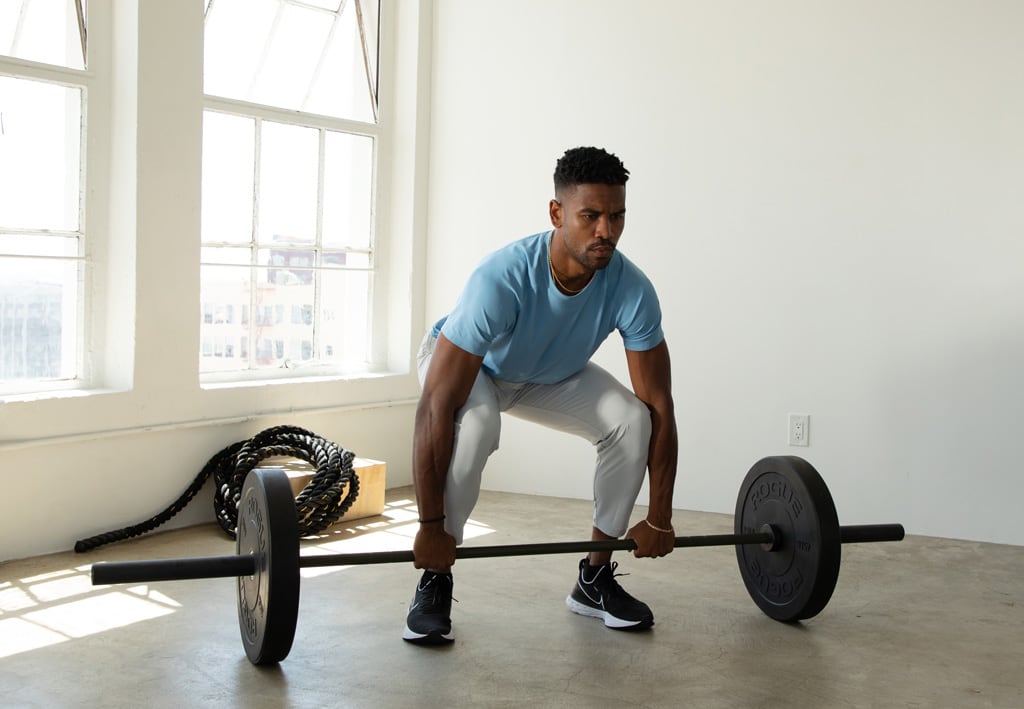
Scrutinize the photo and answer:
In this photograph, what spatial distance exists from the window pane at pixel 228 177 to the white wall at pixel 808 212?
0.98 meters

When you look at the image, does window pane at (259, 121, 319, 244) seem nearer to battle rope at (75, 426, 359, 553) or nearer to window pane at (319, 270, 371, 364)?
window pane at (319, 270, 371, 364)

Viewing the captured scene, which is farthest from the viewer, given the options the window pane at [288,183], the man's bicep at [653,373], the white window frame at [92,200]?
the window pane at [288,183]

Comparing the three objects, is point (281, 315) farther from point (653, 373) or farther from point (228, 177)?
point (653, 373)

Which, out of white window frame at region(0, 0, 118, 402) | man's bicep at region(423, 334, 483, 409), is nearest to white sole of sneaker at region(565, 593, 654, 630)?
man's bicep at region(423, 334, 483, 409)

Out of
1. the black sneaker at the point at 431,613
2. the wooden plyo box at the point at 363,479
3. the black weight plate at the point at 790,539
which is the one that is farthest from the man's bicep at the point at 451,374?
the wooden plyo box at the point at 363,479

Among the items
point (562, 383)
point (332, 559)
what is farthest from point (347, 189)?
point (332, 559)

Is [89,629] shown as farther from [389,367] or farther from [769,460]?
[389,367]

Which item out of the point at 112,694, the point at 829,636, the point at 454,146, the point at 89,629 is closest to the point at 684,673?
the point at 829,636

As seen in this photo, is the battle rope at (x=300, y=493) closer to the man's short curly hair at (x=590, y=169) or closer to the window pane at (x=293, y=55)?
the window pane at (x=293, y=55)

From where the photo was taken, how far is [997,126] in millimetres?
3762

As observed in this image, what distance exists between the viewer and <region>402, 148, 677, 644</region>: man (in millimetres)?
2443

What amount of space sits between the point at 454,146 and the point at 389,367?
997mm

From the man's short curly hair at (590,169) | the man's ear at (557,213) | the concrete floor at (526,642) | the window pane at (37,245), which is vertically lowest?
the concrete floor at (526,642)

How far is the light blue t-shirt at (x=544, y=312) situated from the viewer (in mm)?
2496
